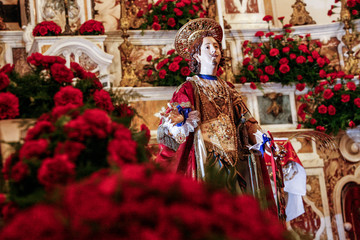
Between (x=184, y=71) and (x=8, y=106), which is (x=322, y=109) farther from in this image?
(x=8, y=106)

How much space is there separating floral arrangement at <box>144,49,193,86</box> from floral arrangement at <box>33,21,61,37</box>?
34.2 inches

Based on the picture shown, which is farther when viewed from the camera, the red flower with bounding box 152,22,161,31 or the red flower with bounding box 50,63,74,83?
the red flower with bounding box 152,22,161,31

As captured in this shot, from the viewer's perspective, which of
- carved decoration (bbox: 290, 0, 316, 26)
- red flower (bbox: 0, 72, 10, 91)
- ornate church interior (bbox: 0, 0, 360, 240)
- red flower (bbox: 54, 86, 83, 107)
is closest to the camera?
red flower (bbox: 54, 86, 83, 107)

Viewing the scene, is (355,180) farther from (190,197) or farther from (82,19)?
(190,197)

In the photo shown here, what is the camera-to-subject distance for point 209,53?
4004 millimetres

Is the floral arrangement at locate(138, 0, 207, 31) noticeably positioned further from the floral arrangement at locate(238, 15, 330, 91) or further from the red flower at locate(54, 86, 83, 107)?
the red flower at locate(54, 86, 83, 107)

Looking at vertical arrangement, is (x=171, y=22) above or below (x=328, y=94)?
above

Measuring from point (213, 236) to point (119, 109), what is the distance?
131cm

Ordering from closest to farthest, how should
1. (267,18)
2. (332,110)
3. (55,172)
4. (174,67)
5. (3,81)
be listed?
(55,172) → (3,81) → (174,67) → (332,110) → (267,18)

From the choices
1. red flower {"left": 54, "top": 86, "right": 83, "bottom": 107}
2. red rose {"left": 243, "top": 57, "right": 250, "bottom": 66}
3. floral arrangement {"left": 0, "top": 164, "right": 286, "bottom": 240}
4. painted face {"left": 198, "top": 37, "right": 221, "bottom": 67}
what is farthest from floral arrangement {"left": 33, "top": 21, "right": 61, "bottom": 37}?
floral arrangement {"left": 0, "top": 164, "right": 286, "bottom": 240}

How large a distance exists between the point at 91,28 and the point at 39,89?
3.02 metres

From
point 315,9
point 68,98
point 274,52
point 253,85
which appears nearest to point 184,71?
point 253,85

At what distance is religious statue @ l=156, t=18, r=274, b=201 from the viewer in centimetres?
366

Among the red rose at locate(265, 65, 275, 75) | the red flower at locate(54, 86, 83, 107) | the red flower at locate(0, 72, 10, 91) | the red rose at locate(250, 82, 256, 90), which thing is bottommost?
the red flower at locate(54, 86, 83, 107)
